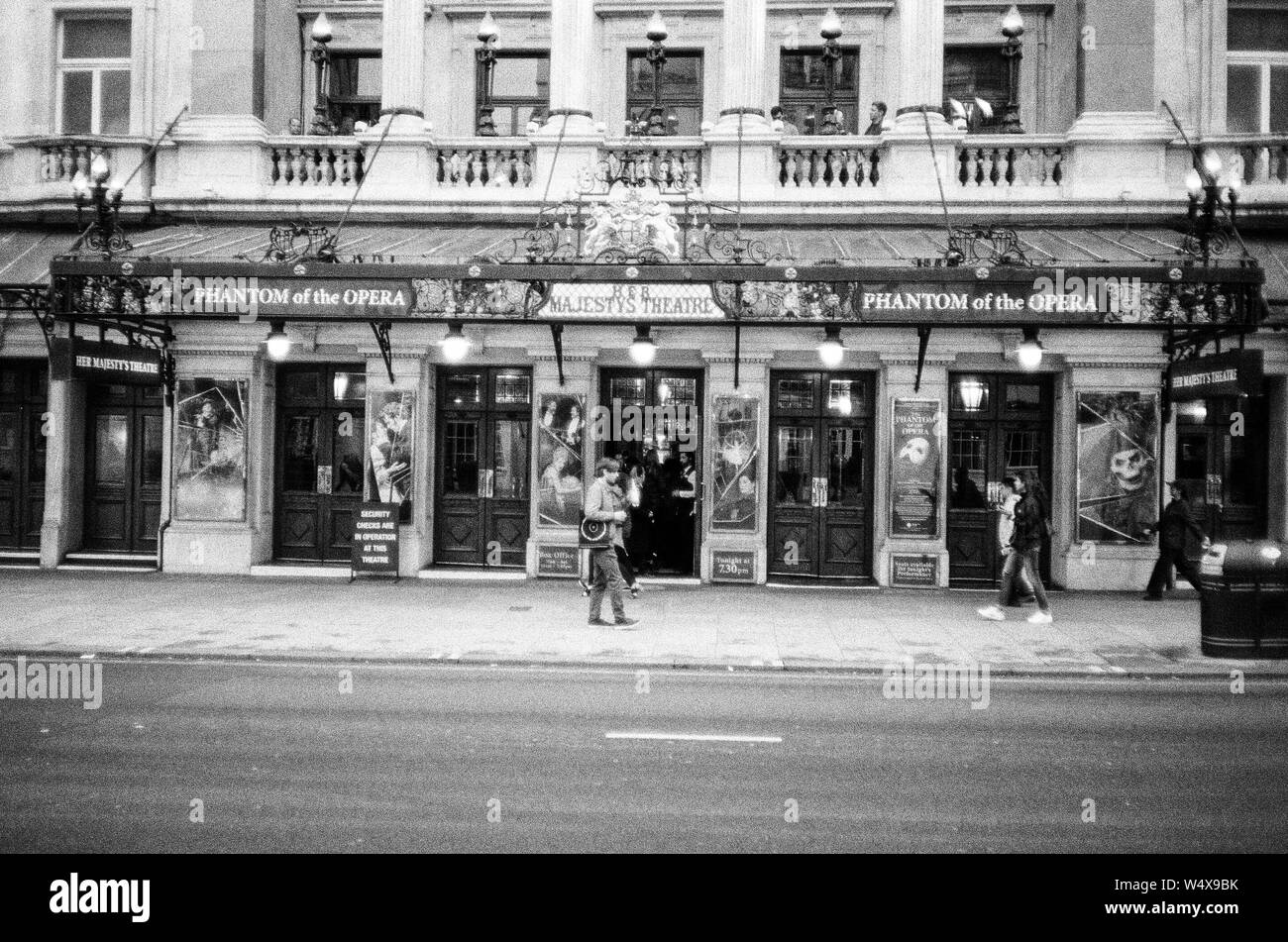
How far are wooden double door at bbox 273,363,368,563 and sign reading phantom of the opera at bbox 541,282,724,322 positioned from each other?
20.4ft

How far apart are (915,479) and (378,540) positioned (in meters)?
9.48

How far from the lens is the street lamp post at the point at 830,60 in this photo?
16594 mm

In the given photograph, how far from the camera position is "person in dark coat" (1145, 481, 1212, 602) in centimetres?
1375

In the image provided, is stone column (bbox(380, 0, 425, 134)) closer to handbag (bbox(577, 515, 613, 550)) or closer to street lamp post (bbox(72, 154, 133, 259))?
street lamp post (bbox(72, 154, 133, 259))

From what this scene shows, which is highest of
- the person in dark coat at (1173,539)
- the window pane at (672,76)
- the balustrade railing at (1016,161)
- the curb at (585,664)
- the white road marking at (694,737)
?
the window pane at (672,76)

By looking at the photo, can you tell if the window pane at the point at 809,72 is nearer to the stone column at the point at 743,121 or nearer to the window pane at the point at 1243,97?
the stone column at the point at 743,121

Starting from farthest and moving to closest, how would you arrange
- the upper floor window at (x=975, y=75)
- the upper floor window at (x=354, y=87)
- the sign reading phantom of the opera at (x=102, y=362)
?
the upper floor window at (x=354, y=87) < the upper floor window at (x=975, y=75) < the sign reading phantom of the opera at (x=102, y=362)

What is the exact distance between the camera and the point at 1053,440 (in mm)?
15773

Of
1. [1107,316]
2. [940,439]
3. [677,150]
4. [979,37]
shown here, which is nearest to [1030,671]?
[1107,316]

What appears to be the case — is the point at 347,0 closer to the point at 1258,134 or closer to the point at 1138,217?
the point at 1138,217

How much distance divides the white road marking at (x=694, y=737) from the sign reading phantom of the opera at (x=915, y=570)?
8581mm

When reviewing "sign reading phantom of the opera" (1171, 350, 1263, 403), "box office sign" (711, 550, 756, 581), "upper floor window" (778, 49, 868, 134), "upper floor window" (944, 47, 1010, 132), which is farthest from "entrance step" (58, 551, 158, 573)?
"upper floor window" (944, 47, 1010, 132)

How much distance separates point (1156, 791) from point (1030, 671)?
12.8 feet

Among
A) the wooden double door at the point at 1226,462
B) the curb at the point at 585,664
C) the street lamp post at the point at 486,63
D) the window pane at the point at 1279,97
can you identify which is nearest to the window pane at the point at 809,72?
the street lamp post at the point at 486,63
